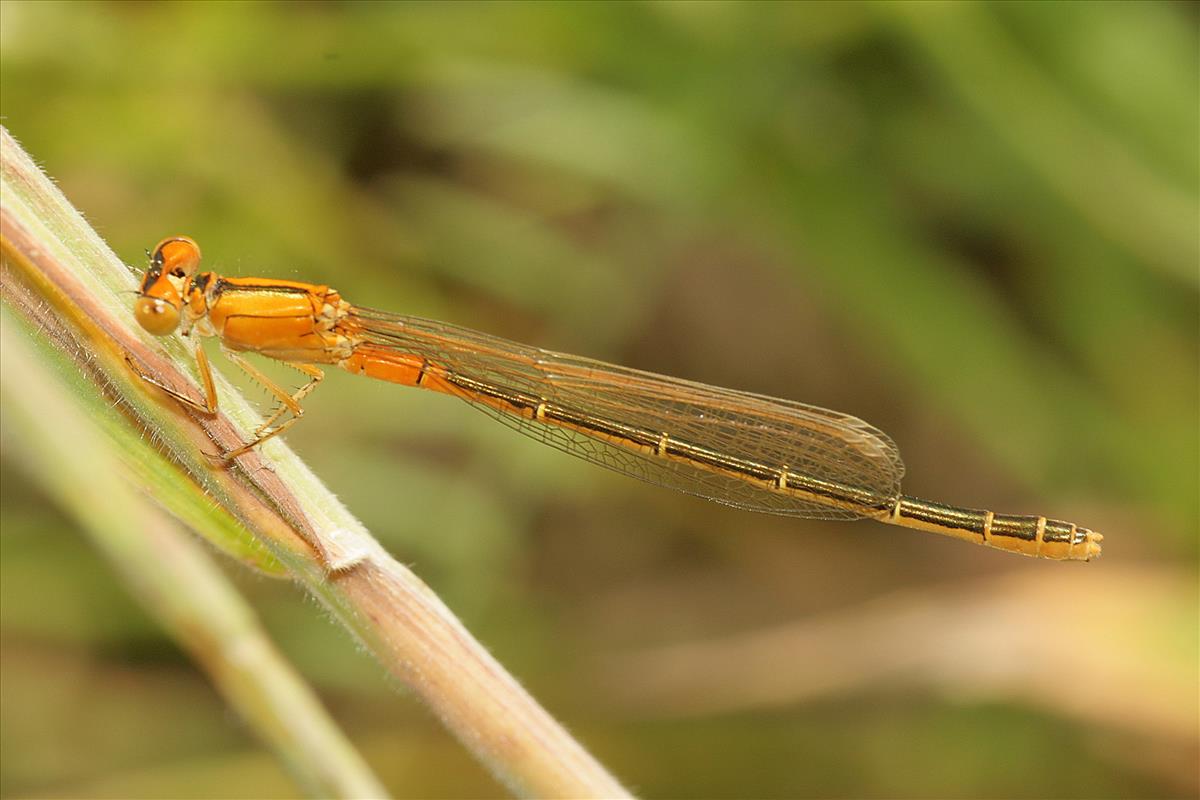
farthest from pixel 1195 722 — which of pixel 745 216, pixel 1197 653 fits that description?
pixel 745 216

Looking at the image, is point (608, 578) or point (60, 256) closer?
point (60, 256)

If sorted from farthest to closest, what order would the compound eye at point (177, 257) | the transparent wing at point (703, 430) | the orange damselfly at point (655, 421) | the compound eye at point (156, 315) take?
the transparent wing at point (703, 430)
the orange damselfly at point (655, 421)
the compound eye at point (177, 257)
the compound eye at point (156, 315)

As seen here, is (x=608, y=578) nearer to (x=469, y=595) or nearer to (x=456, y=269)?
(x=469, y=595)

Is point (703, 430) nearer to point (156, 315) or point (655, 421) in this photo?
point (655, 421)

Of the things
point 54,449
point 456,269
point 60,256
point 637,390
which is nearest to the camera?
point 54,449

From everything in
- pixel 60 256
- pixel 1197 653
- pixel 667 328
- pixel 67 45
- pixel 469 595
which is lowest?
pixel 60 256

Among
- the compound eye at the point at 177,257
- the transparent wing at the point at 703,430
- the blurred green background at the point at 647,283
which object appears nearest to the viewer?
the compound eye at the point at 177,257

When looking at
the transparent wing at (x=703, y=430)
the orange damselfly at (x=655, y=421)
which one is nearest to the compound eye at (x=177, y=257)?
the orange damselfly at (x=655, y=421)

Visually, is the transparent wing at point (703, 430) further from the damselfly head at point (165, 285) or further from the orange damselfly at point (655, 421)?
the damselfly head at point (165, 285)
